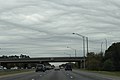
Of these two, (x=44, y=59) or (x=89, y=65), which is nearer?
(x=89, y=65)

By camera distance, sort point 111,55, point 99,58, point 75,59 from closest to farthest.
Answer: point 111,55 < point 99,58 < point 75,59

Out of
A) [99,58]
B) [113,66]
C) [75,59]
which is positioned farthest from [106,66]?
[75,59]

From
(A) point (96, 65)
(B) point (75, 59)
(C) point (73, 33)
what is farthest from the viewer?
(B) point (75, 59)

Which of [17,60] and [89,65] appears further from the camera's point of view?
[17,60]

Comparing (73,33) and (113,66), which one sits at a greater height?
(73,33)

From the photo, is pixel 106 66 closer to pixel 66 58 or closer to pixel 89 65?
pixel 89 65

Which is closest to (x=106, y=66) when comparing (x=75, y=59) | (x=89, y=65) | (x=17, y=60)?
(x=89, y=65)

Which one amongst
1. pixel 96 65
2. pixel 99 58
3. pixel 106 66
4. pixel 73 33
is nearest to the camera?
pixel 73 33

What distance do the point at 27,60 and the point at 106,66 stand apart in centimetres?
6842

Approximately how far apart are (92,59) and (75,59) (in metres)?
43.6

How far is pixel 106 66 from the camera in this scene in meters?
103

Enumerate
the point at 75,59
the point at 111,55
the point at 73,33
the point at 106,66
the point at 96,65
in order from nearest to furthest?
the point at 73,33 < the point at 106,66 < the point at 111,55 < the point at 96,65 < the point at 75,59

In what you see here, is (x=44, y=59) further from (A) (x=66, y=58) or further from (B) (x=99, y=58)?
(B) (x=99, y=58)

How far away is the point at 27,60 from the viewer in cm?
16438
